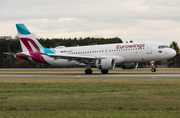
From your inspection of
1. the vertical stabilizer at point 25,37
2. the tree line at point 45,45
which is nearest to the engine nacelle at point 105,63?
the vertical stabilizer at point 25,37

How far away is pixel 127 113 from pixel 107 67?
27.1m

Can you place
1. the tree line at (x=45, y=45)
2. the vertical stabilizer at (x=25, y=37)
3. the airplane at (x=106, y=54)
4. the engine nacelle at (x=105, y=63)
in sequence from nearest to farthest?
the engine nacelle at (x=105, y=63), the airplane at (x=106, y=54), the vertical stabilizer at (x=25, y=37), the tree line at (x=45, y=45)

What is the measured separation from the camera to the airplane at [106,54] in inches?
1483

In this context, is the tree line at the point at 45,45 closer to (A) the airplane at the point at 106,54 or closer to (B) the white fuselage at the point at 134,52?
(A) the airplane at the point at 106,54

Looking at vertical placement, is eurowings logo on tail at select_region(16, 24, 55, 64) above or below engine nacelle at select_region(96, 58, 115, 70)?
above

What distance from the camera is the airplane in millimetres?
37656

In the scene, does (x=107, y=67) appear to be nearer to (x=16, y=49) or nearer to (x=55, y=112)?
(x=55, y=112)

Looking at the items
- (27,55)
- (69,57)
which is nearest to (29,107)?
(69,57)

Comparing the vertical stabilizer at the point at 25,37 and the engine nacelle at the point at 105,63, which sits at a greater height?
the vertical stabilizer at the point at 25,37

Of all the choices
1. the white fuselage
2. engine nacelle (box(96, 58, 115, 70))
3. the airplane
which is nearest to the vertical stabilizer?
the airplane

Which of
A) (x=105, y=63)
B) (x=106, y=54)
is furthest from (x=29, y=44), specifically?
(x=105, y=63)

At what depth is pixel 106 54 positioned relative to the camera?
133 ft

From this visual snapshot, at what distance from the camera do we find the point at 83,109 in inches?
405

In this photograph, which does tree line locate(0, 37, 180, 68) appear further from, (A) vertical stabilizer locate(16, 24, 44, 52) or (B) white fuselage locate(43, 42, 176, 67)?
(B) white fuselage locate(43, 42, 176, 67)
